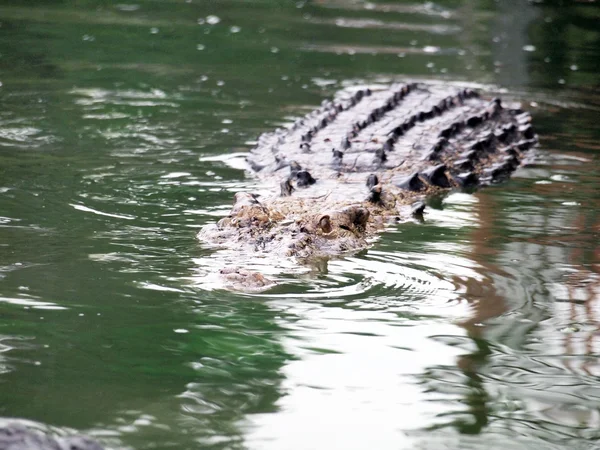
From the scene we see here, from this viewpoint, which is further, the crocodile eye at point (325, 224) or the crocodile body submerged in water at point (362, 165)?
the crocodile eye at point (325, 224)

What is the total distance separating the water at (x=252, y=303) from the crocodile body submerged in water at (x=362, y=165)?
0.73 ft

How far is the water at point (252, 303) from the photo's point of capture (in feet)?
11.5

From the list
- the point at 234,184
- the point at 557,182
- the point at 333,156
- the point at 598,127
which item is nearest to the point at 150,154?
→ the point at 234,184

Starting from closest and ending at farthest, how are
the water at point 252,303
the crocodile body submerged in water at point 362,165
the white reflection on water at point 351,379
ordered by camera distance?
the white reflection on water at point 351,379 < the water at point 252,303 < the crocodile body submerged in water at point 362,165

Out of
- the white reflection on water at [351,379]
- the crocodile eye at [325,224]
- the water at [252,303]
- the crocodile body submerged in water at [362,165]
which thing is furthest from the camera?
the crocodile eye at [325,224]

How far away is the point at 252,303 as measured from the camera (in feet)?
15.2

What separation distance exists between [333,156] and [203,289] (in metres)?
3.05

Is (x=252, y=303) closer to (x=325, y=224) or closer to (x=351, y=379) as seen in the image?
(x=351, y=379)

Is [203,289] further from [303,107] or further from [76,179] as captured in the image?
[303,107]

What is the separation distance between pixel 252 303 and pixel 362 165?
3.10 metres

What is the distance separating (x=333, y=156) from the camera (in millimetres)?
Answer: 7613

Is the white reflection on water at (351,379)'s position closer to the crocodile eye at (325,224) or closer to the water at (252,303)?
the water at (252,303)

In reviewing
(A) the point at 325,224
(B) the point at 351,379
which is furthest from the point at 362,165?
(B) the point at 351,379

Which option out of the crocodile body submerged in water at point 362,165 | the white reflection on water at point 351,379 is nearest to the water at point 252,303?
the white reflection on water at point 351,379
